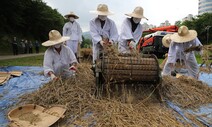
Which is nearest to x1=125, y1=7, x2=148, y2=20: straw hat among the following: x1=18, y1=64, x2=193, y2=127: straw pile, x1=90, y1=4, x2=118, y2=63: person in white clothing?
x1=90, y1=4, x2=118, y2=63: person in white clothing

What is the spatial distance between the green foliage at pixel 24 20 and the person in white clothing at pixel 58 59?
19.9 m

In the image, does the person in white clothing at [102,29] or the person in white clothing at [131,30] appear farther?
the person in white clothing at [102,29]

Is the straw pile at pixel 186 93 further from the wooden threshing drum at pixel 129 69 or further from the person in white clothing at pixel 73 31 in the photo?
the person in white clothing at pixel 73 31

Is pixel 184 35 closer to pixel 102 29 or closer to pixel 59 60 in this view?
pixel 102 29

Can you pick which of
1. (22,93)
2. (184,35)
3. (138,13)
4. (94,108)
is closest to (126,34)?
(138,13)

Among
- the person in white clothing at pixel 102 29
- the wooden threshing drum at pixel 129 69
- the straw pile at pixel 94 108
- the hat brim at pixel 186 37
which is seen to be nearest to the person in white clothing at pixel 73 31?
the person in white clothing at pixel 102 29

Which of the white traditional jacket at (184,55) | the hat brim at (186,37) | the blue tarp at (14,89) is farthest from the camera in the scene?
the white traditional jacket at (184,55)

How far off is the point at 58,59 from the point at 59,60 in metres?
0.03

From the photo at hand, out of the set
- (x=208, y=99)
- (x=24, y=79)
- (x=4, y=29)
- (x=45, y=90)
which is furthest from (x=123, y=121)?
(x=4, y=29)

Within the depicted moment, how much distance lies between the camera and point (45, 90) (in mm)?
4277

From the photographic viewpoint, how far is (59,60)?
16.4ft

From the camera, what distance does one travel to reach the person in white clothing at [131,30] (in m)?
5.22

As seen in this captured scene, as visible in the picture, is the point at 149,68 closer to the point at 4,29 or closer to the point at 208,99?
the point at 208,99

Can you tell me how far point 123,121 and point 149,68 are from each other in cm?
127
